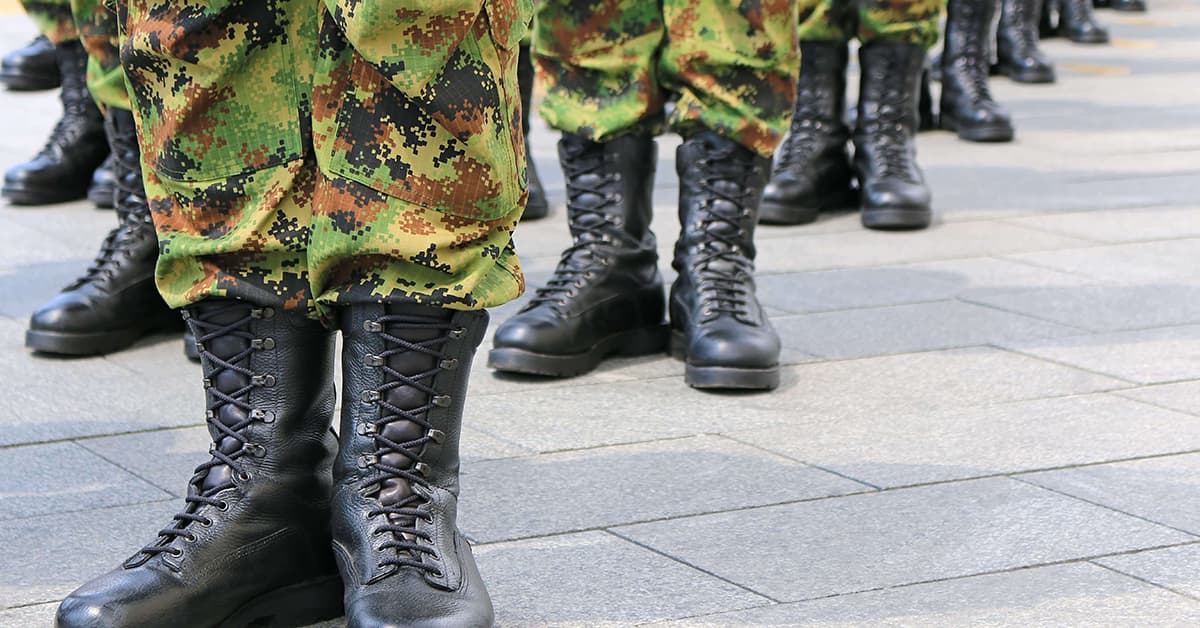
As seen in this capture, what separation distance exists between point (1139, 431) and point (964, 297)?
823 mm

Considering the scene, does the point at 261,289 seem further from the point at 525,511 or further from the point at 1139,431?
the point at 1139,431

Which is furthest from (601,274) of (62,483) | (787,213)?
(787,213)

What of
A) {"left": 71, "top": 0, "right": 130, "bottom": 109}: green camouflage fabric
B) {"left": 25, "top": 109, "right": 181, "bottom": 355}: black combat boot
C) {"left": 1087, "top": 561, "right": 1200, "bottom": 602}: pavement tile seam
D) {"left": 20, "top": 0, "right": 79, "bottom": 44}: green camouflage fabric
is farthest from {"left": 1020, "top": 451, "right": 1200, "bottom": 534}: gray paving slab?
{"left": 20, "top": 0, "right": 79, "bottom": 44}: green camouflage fabric

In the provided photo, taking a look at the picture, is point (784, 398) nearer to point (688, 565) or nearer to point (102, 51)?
point (688, 565)

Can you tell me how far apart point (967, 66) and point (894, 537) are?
11.2ft

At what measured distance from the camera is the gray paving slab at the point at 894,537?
1.65 m

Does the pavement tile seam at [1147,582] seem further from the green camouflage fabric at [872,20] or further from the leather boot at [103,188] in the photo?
the leather boot at [103,188]

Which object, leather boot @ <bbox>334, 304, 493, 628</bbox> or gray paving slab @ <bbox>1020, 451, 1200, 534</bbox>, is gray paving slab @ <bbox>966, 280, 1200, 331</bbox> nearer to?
gray paving slab @ <bbox>1020, 451, 1200, 534</bbox>

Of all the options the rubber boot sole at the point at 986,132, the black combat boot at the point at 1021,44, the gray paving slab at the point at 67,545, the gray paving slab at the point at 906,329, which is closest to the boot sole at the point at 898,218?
the gray paving slab at the point at 906,329

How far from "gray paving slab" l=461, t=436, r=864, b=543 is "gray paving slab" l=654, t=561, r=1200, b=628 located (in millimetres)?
300

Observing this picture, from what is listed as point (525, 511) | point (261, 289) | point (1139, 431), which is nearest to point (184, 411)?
point (525, 511)

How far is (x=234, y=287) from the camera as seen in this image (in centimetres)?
149

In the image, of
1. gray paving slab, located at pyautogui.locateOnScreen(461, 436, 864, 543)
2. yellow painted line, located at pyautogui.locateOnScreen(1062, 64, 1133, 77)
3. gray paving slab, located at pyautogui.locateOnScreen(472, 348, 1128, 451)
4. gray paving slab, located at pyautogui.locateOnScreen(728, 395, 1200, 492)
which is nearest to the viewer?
gray paving slab, located at pyautogui.locateOnScreen(461, 436, 864, 543)

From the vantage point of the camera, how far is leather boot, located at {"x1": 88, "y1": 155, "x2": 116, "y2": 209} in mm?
3684
